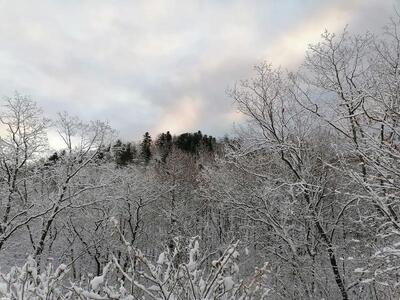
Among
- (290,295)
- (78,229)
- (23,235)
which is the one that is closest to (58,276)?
(290,295)

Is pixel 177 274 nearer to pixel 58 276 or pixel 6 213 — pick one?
pixel 58 276

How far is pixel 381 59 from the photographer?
13211mm

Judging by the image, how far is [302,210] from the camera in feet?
53.7

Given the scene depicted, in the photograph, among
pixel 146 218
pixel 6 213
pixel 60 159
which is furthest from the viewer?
pixel 146 218

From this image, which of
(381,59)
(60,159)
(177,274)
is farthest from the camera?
(60,159)

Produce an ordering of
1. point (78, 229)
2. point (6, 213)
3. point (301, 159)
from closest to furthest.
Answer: point (301, 159), point (6, 213), point (78, 229)

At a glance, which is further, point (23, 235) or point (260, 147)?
point (23, 235)

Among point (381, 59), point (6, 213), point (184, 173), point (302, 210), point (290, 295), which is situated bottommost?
point (290, 295)

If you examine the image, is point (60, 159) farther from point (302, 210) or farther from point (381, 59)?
point (381, 59)

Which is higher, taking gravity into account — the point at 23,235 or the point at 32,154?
the point at 32,154

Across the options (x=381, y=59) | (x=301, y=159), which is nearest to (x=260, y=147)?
(x=301, y=159)

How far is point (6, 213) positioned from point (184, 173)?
60.5 feet

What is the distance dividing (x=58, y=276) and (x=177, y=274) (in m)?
1.56

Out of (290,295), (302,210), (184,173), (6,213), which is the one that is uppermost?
(184,173)
